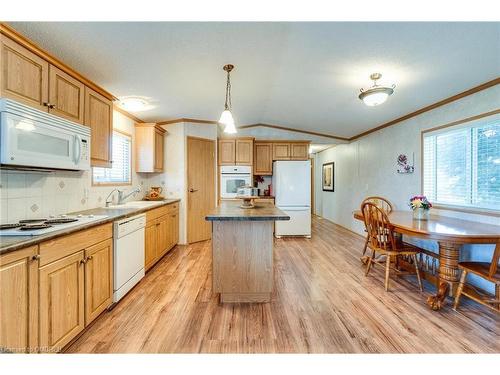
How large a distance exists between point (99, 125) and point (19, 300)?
1.79m

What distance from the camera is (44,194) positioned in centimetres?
211

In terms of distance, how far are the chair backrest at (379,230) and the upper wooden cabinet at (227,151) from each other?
295 centimetres

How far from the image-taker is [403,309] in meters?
2.18

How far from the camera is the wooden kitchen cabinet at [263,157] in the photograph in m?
5.35

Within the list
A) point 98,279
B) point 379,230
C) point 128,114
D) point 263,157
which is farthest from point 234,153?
point 98,279

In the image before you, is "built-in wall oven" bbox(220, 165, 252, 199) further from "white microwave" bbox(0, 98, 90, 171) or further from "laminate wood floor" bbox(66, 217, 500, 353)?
"white microwave" bbox(0, 98, 90, 171)

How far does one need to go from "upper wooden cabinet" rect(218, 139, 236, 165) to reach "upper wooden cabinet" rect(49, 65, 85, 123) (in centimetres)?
298

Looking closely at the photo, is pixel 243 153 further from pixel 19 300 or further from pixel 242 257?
pixel 19 300

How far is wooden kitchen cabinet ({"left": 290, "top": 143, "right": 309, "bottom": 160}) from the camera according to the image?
5.32m

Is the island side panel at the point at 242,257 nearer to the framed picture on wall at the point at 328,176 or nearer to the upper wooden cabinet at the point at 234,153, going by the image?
the upper wooden cabinet at the point at 234,153
